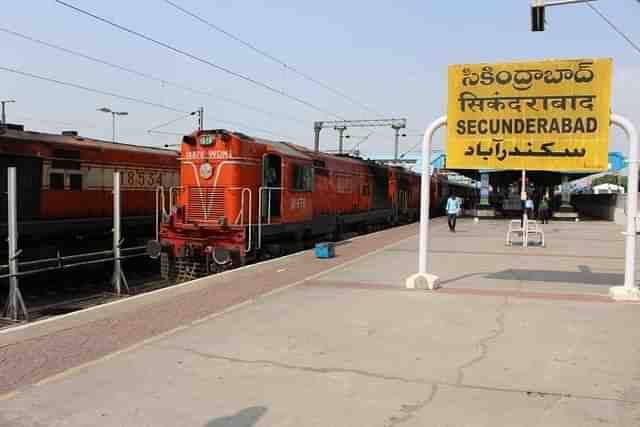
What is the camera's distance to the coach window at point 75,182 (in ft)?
44.0

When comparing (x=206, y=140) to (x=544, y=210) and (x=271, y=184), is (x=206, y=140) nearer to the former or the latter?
(x=271, y=184)

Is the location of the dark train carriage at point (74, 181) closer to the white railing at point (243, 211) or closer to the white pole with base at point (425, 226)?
the white railing at point (243, 211)

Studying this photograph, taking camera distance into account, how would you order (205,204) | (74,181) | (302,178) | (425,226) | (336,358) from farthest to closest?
(302,178), (74,181), (205,204), (425,226), (336,358)

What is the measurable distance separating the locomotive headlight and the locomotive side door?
1.35 meters

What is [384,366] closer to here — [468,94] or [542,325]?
[542,325]

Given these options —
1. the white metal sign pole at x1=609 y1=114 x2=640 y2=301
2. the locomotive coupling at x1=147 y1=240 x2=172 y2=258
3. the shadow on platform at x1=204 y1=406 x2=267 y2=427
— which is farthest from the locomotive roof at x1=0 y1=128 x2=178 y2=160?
the white metal sign pole at x1=609 y1=114 x2=640 y2=301

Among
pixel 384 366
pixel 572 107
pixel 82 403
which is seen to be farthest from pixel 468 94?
pixel 82 403

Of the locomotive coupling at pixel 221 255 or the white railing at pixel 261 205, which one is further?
the white railing at pixel 261 205

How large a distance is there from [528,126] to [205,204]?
24.5 ft

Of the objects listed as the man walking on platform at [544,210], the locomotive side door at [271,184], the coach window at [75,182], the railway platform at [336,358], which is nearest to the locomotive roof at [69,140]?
the coach window at [75,182]

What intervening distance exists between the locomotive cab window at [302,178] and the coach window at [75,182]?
17.5 feet

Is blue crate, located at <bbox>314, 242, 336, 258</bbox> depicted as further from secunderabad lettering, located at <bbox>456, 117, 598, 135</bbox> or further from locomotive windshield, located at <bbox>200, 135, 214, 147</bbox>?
secunderabad lettering, located at <bbox>456, 117, 598, 135</bbox>

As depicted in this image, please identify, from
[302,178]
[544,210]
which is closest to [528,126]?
[302,178]

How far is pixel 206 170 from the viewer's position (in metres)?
13.1
